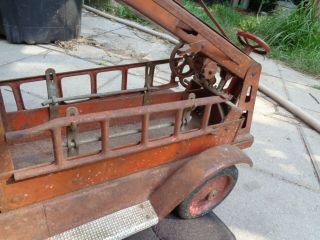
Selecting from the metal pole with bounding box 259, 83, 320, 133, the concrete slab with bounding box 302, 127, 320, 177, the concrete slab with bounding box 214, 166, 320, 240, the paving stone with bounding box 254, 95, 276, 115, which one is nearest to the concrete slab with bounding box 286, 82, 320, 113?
the metal pole with bounding box 259, 83, 320, 133

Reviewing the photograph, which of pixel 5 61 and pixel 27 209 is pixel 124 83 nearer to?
pixel 27 209

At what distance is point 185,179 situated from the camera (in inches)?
72.7

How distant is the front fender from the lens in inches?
72.1

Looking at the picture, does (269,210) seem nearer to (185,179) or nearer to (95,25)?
(185,179)

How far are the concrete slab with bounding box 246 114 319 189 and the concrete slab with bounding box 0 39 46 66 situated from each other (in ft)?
9.87

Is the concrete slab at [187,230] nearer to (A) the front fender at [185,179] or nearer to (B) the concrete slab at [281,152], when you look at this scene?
(A) the front fender at [185,179]

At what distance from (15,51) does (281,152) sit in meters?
3.57

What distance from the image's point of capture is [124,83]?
2443mm

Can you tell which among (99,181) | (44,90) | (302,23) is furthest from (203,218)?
(302,23)

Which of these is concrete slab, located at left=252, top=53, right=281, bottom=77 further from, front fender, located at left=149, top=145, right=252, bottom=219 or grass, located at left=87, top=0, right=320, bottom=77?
front fender, located at left=149, top=145, right=252, bottom=219

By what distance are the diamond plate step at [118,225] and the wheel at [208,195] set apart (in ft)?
0.90

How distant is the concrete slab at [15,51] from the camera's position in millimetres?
4070

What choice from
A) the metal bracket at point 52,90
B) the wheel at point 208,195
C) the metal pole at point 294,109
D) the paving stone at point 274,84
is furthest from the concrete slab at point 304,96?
the metal bracket at point 52,90

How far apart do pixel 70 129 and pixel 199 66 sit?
931mm
